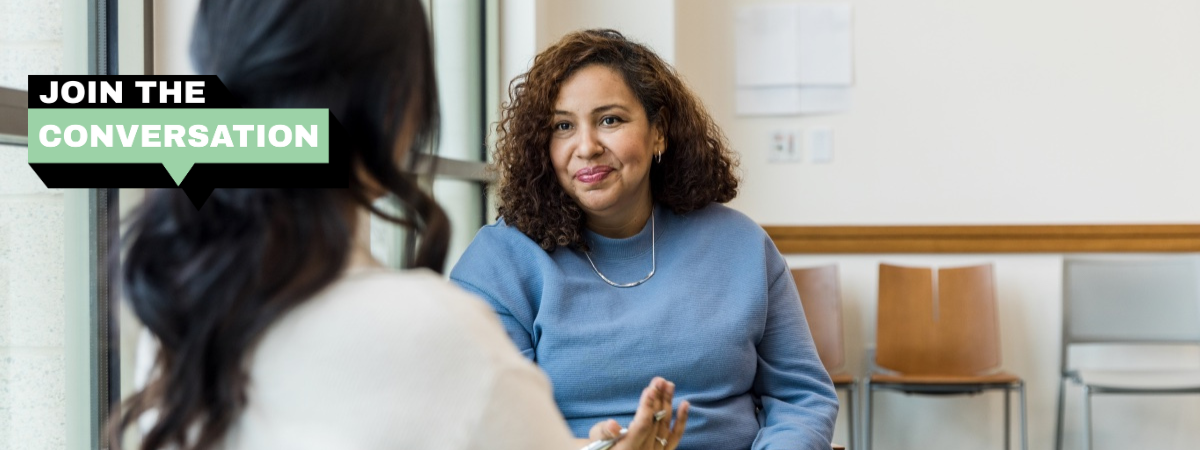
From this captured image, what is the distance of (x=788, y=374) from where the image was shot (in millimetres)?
1726

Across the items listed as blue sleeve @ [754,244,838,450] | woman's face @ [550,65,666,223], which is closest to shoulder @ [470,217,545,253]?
woman's face @ [550,65,666,223]

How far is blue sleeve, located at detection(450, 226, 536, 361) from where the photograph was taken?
66.5 inches

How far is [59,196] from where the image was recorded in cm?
148

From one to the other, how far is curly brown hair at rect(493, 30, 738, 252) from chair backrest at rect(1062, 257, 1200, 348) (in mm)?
2703

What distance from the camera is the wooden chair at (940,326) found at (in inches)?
163

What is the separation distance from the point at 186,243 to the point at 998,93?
13.3 ft

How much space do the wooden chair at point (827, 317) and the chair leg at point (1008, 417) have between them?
0.53 meters

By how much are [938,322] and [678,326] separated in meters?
2.76

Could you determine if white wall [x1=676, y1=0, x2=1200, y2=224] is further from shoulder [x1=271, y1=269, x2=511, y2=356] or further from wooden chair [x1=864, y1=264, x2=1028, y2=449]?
shoulder [x1=271, y1=269, x2=511, y2=356]

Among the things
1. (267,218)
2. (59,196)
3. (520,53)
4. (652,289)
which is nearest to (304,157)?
(267,218)

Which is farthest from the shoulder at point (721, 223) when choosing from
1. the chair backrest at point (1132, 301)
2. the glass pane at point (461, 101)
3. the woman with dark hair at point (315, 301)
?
the chair backrest at point (1132, 301)

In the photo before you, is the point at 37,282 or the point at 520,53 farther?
the point at 520,53

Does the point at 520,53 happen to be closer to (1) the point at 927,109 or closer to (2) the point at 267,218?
(1) the point at 927,109

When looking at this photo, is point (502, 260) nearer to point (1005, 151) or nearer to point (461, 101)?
point (461, 101)
